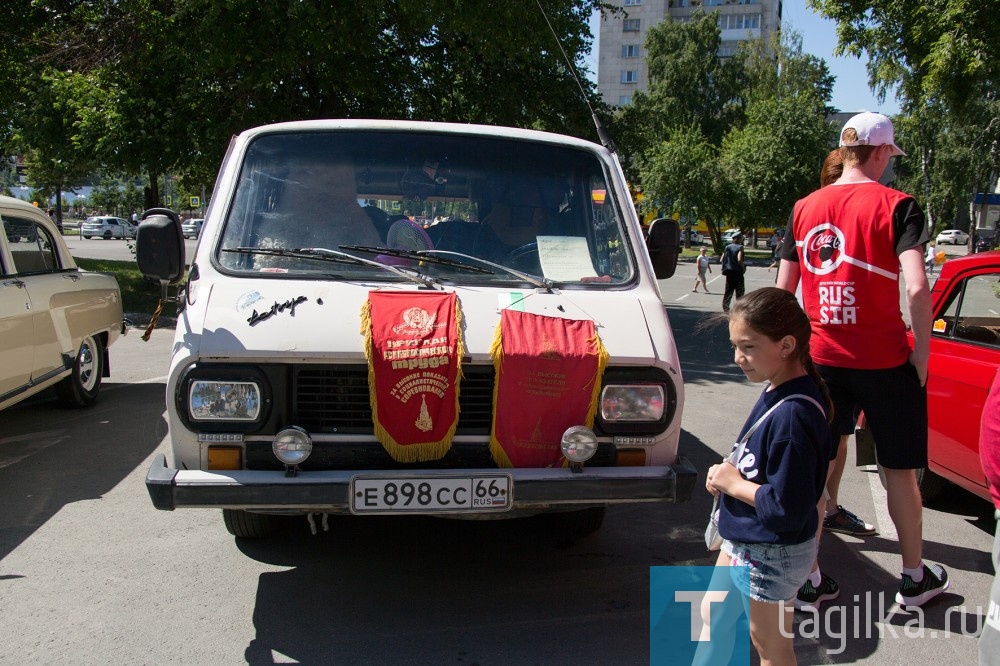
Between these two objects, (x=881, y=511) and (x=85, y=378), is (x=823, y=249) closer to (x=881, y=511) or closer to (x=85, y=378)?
(x=881, y=511)

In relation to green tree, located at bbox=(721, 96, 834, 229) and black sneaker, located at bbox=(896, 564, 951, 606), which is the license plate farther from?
green tree, located at bbox=(721, 96, 834, 229)

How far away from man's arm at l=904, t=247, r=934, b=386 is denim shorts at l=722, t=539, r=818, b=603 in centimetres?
146

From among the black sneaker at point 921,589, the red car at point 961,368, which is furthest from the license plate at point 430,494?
the red car at point 961,368

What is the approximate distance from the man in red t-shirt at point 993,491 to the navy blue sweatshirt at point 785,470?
46 centimetres

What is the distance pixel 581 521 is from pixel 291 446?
1774 mm

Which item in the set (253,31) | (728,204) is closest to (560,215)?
(253,31)

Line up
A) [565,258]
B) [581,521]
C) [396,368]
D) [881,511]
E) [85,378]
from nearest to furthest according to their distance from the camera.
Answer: [396,368]
[565,258]
[581,521]
[881,511]
[85,378]

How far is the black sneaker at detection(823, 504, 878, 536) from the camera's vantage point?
4.80m

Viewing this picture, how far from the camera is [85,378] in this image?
7.68m

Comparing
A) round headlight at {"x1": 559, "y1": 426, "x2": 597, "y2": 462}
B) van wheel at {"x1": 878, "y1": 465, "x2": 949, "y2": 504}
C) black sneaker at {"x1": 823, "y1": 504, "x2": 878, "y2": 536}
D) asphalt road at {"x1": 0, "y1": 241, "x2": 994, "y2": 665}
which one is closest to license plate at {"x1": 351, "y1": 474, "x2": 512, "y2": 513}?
round headlight at {"x1": 559, "y1": 426, "x2": 597, "y2": 462}

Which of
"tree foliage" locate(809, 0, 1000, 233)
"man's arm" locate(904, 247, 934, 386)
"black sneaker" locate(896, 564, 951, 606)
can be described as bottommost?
"black sneaker" locate(896, 564, 951, 606)

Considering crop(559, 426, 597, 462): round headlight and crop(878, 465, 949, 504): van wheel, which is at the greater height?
crop(559, 426, 597, 462): round headlight

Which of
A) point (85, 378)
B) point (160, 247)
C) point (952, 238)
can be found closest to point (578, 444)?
point (160, 247)

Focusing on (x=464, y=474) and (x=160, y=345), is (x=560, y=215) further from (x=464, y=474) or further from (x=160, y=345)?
(x=160, y=345)
